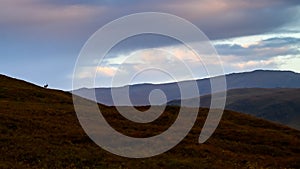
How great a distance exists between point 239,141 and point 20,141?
89.8 feet

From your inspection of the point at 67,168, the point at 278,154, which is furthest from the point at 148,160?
the point at 278,154

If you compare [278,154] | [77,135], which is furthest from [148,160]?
[278,154]

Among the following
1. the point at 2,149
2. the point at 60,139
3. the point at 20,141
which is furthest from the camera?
the point at 60,139

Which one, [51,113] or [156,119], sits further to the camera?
[156,119]

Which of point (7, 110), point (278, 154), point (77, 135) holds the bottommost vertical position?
point (278, 154)

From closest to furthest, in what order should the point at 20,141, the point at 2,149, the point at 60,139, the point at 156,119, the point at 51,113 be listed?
1. the point at 2,149
2. the point at 20,141
3. the point at 60,139
4. the point at 51,113
5. the point at 156,119

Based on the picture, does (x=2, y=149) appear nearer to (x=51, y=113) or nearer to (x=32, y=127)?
(x=32, y=127)

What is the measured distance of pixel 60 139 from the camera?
1806 inches

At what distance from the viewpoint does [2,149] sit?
3969 cm

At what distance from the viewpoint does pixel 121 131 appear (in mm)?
55219

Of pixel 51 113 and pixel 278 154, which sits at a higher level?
pixel 51 113

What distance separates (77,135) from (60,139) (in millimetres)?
3035

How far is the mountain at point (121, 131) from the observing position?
38.7 meters

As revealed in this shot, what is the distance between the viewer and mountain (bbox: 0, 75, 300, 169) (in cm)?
3866
